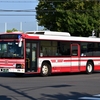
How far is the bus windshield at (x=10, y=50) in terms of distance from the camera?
24.1 meters

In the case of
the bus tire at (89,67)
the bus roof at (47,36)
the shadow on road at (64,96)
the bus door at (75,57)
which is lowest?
the shadow on road at (64,96)

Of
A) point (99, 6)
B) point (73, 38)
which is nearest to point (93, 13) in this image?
point (99, 6)

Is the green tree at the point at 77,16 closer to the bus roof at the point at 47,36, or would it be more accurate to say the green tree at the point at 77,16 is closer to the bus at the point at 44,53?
the bus at the point at 44,53

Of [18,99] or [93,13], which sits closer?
[18,99]

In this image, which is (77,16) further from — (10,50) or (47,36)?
(10,50)

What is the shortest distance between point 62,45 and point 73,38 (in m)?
1.48

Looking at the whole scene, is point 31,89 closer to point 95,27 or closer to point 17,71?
point 17,71

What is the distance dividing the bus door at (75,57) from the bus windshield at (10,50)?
5.02m

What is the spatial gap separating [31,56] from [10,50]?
141cm

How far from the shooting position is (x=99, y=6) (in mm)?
48781

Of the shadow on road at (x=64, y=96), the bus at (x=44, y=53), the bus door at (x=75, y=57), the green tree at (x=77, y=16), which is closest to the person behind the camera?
the shadow on road at (x=64, y=96)

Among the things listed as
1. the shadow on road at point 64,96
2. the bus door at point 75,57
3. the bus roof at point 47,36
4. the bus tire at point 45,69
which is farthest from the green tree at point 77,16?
the shadow on road at point 64,96

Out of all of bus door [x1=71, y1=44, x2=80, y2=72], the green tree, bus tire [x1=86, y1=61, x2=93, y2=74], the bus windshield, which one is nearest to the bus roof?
bus door [x1=71, y1=44, x2=80, y2=72]

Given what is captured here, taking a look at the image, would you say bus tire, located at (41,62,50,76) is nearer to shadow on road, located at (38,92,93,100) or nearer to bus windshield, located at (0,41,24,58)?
bus windshield, located at (0,41,24,58)
